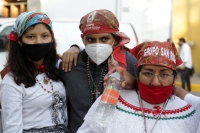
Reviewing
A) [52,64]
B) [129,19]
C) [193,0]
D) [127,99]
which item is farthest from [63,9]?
[193,0]

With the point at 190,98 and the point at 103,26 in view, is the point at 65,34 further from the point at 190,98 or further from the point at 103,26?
the point at 190,98

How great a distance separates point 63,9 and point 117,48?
5.03 m

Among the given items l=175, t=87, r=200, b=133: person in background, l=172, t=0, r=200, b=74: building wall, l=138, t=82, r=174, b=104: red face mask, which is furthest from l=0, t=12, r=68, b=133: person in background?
l=172, t=0, r=200, b=74: building wall

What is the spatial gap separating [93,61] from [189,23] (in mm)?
12517

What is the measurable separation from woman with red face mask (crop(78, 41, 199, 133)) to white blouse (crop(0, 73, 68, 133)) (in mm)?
524

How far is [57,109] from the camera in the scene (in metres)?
2.55

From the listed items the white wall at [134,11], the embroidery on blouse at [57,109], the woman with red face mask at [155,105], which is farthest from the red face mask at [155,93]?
the white wall at [134,11]

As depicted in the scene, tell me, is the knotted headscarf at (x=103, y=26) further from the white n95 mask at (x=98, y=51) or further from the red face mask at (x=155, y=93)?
the red face mask at (x=155, y=93)

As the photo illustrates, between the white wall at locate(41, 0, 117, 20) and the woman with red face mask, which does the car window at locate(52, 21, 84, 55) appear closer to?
the white wall at locate(41, 0, 117, 20)

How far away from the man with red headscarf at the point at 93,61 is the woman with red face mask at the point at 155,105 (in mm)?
492

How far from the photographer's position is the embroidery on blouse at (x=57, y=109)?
2531mm

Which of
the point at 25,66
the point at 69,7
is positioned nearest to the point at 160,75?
the point at 25,66

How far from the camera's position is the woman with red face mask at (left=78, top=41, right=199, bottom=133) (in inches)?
78.7

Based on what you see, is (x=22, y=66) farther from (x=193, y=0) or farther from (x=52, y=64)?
(x=193, y=0)
